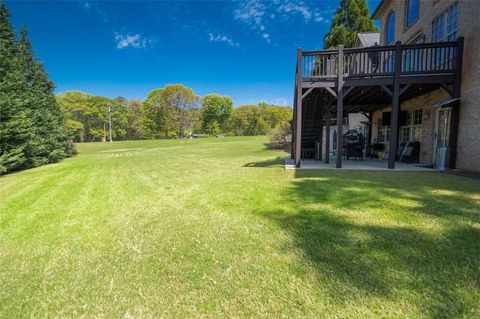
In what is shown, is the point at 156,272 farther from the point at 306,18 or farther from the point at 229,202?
the point at 306,18

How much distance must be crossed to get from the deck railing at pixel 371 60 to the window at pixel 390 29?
5.39 m

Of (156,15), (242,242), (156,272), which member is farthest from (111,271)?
(156,15)

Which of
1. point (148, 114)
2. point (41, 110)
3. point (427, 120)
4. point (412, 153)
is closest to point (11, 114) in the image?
point (41, 110)

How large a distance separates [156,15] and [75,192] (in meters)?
17.5

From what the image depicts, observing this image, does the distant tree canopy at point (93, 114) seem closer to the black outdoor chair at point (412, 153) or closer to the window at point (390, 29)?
the window at point (390, 29)

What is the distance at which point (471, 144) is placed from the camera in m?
7.63

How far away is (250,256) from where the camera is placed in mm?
2707

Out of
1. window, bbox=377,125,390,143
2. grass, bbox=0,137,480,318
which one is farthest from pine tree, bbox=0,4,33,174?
window, bbox=377,125,390,143

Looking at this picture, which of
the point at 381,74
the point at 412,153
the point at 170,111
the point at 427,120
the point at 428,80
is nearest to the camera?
the point at 428,80

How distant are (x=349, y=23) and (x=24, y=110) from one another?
2535 cm

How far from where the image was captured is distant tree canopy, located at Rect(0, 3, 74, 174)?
1101 cm

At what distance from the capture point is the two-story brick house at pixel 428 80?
7.76 meters

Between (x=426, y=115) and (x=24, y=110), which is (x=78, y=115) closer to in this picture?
(x=24, y=110)

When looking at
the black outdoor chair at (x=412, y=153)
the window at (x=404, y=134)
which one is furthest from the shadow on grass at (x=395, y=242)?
the window at (x=404, y=134)
